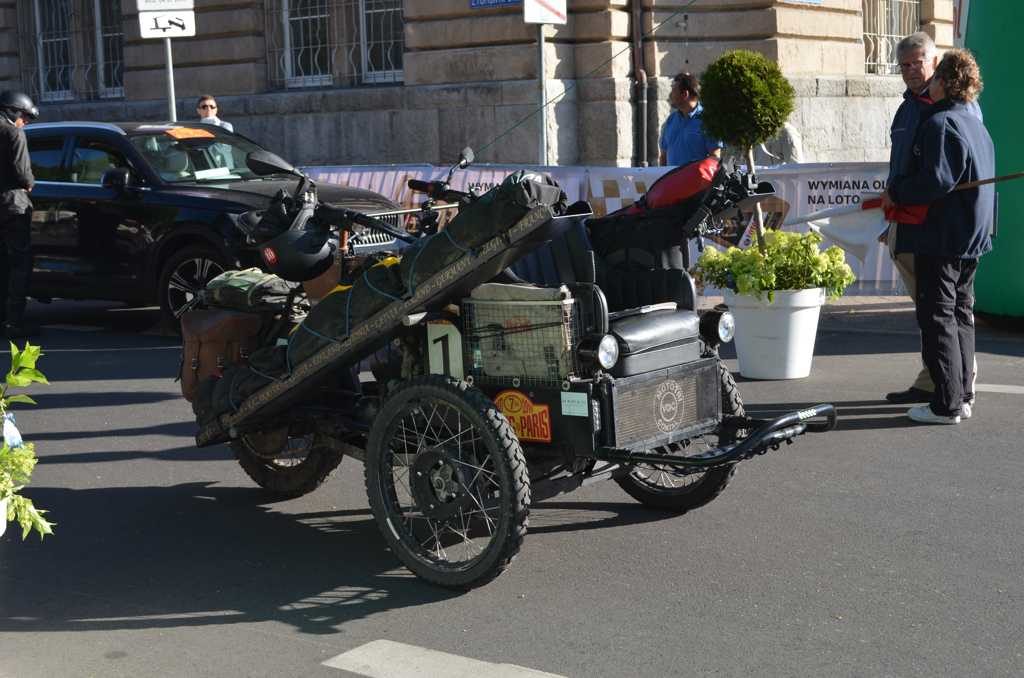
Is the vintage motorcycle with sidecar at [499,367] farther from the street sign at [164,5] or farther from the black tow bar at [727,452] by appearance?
the street sign at [164,5]

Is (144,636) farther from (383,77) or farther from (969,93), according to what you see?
(383,77)

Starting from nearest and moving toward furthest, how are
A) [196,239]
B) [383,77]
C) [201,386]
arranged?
[201,386] → [196,239] → [383,77]

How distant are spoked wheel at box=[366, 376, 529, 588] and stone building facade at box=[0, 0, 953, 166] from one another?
10.6 m

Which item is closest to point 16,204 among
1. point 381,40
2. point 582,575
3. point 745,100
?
point 745,100

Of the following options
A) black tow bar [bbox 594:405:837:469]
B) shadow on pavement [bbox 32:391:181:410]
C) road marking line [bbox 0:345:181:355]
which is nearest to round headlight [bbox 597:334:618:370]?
black tow bar [bbox 594:405:837:469]

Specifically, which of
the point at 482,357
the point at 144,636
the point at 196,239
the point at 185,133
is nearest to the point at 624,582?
the point at 482,357

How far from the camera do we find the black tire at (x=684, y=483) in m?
5.58

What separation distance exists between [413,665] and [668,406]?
55.0 inches

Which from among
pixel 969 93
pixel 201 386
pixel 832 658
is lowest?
pixel 832 658

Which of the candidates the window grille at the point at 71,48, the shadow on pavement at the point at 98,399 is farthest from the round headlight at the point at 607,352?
the window grille at the point at 71,48

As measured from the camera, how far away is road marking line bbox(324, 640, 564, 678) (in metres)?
4.26

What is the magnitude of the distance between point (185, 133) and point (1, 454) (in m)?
8.26

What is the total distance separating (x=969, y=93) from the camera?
734 centimetres

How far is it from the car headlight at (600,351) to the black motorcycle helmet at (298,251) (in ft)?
4.21
